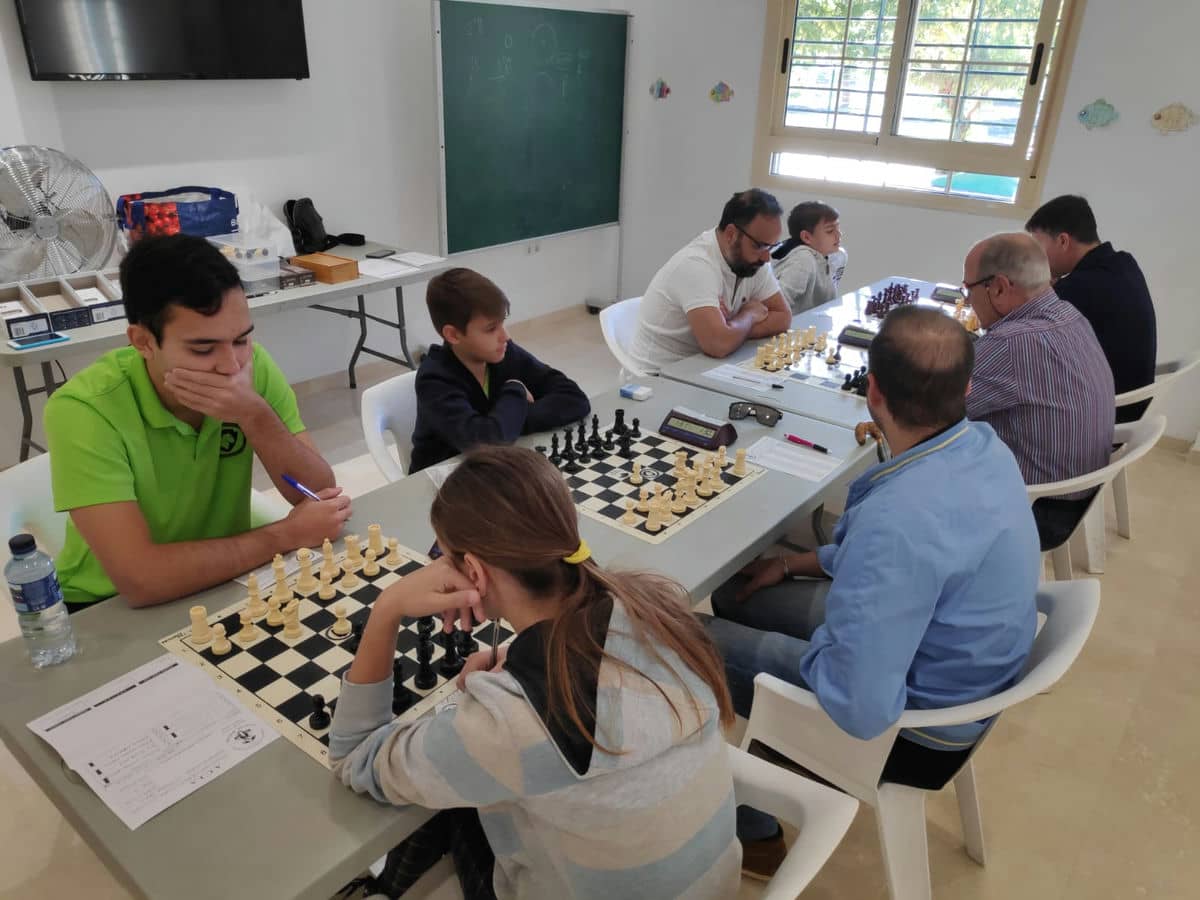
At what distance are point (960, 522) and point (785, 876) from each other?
70 cm

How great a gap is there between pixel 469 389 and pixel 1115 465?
1.79 metres

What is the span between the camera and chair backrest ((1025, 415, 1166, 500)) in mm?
2283

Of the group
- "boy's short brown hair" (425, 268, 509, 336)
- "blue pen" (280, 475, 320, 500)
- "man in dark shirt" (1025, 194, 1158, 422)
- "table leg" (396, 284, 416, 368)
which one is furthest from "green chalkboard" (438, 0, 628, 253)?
"blue pen" (280, 475, 320, 500)

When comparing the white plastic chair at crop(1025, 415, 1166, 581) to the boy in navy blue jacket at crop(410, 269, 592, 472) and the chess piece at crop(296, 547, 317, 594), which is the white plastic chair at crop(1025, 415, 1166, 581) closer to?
the boy in navy blue jacket at crop(410, 269, 592, 472)

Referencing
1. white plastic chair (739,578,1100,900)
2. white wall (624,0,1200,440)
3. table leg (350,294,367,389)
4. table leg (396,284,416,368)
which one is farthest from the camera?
table leg (350,294,367,389)

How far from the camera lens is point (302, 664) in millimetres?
1410

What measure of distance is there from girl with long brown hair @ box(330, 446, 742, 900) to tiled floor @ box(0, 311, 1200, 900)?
845 millimetres

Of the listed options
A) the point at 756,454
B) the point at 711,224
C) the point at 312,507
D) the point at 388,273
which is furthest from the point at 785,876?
the point at 711,224

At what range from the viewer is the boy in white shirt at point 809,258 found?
13.1 ft

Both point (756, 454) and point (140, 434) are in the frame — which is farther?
point (756, 454)

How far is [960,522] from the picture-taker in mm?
1508

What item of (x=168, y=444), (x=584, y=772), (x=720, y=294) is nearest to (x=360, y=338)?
(x=720, y=294)

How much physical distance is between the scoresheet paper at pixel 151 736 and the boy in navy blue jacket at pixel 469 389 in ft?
3.16

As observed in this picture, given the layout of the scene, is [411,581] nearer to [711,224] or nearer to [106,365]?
[106,365]
